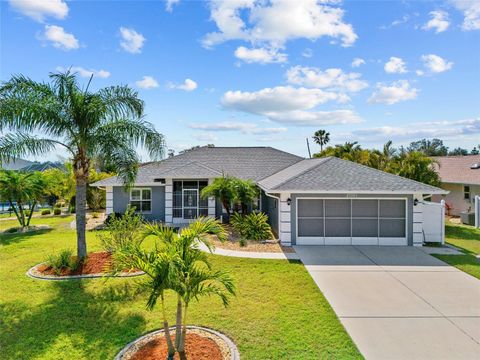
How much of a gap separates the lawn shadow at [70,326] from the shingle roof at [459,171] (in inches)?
932

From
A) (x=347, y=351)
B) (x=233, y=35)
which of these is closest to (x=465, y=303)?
(x=347, y=351)

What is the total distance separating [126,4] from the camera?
1166 cm

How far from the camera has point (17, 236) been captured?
17250 mm

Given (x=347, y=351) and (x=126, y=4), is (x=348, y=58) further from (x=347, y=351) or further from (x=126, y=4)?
(x=347, y=351)

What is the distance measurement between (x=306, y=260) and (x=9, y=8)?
13.3m

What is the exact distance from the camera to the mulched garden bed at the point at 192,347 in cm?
573

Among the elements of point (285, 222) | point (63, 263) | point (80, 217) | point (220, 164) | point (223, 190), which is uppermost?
point (220, 164)

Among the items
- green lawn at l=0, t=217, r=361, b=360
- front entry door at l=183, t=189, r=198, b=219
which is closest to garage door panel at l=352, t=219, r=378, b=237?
green lawn at l=0, t=217, r=361, b=360

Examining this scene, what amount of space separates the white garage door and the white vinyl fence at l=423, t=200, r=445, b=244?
53.0 inches

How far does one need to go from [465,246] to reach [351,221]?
5575 millimetres

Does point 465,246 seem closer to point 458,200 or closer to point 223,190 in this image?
point 223,190

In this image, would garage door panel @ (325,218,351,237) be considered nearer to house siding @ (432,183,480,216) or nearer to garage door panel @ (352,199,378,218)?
garage door panel @ (352,199,378,218)

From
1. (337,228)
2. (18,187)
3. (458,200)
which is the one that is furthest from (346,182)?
(18,187)

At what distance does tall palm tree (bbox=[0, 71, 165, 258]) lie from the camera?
32.7 ft
